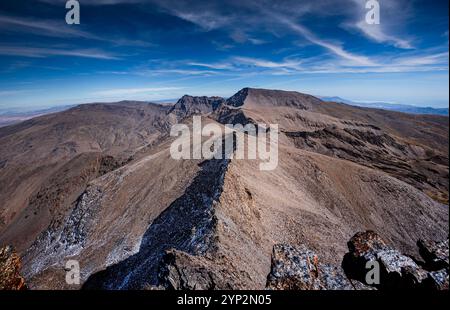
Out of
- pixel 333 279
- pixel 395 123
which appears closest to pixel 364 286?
pixel 333 279

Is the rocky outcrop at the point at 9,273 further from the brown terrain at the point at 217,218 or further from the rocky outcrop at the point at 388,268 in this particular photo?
the rocky outcrop at the point at 388,268

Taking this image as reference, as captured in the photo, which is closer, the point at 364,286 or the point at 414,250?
the point at 364,286

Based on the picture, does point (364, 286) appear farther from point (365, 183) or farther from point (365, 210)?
point (365, 183)

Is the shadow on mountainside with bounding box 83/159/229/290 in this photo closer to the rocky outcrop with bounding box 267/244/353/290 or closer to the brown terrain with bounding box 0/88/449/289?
the brown terrain with bounding box 0/88/449/289

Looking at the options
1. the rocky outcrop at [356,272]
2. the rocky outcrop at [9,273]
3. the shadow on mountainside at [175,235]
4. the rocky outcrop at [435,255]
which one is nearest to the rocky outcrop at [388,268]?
the rocky outcrop at [356,272]

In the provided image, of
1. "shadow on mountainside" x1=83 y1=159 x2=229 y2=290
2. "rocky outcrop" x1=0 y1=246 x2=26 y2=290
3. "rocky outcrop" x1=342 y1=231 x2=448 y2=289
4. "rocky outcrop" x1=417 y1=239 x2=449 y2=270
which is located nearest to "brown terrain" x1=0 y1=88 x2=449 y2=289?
"shadow on mountainside" x1=83 y1=159 x2=229 y2=290
